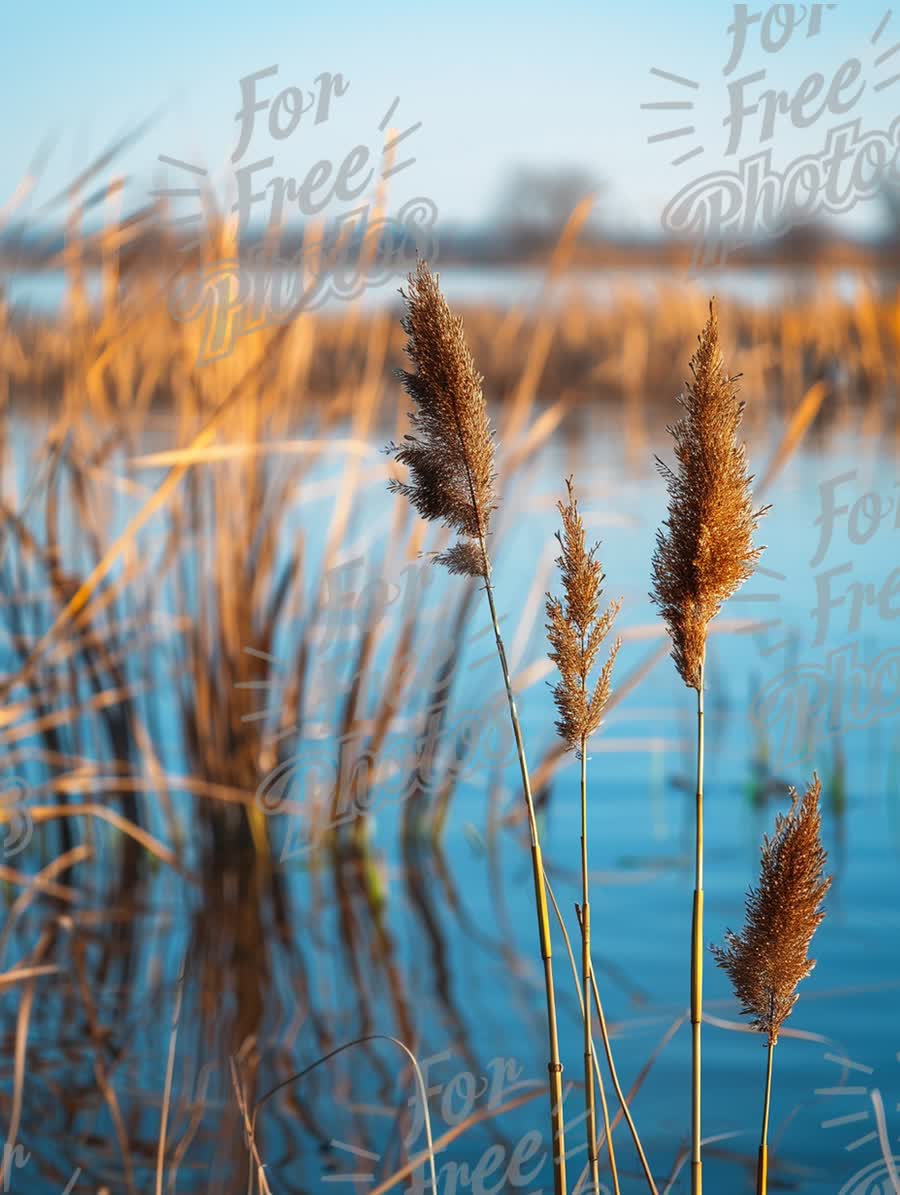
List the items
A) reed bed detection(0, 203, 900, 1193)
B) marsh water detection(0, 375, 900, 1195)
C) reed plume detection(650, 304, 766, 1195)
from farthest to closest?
reed bed detection(0, 203, 900, 1193)
marsh water detection(0, 375, 900, 1195)
reed plume detection(650, 304, 766, 1195)

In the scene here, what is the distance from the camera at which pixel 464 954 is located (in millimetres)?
2617

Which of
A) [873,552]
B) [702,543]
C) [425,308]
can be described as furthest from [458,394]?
[873,552]

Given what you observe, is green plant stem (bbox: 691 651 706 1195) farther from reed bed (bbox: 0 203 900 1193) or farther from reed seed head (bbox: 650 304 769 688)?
reed bed (bbox: 0 203 900 1193)

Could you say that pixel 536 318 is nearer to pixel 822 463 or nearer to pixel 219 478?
pixel 219 478

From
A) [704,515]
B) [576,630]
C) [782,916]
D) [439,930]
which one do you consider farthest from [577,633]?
[439,930]

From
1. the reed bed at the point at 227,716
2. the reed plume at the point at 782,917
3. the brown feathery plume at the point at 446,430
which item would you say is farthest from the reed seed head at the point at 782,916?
the reed bed at the point at 227,716

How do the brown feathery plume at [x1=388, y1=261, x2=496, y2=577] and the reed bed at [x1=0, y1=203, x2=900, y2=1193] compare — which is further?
the reed bed at [x1=0, y1=203, x2=900, y2=1193]

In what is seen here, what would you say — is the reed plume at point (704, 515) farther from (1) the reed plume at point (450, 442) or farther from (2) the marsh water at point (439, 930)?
(2) the marsh water at point (439, 930)

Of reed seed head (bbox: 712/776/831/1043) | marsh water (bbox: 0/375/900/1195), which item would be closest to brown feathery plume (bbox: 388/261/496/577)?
reed seed head (bbox: 712/776/831/1043)

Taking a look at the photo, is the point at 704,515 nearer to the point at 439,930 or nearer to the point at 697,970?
the point at 697,970

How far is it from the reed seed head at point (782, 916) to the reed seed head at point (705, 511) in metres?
0.14

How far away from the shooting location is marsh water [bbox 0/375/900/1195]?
6.26 ft

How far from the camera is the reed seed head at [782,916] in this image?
0.99 m

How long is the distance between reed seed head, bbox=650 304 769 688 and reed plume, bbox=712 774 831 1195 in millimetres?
139
